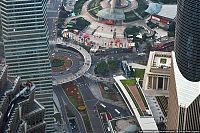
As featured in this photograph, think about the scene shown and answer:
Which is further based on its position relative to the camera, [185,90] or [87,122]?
[87,122]

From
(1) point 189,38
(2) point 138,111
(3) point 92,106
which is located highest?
(1) point 189,38

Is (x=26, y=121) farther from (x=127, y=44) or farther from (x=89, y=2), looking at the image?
(x=89, y=2)

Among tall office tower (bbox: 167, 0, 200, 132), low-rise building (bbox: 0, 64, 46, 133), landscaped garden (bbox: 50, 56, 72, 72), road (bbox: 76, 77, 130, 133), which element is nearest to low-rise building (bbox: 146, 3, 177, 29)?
landscaped garden (bbox: 50, 56, 72, 72)

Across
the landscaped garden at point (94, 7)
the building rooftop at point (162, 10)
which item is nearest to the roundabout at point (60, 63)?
the landscaped garden at point (94, 7)

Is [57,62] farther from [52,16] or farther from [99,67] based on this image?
[52,16]

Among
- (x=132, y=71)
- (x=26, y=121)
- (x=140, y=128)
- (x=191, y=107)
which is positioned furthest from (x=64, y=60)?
(x=26, y=121)

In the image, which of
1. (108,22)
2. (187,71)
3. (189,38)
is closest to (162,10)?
(108,22)
